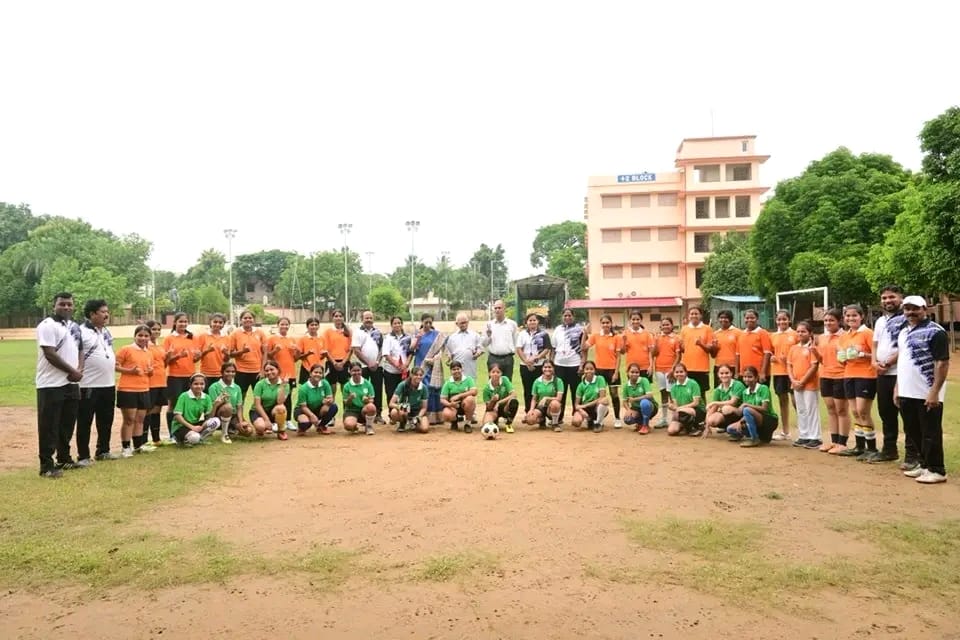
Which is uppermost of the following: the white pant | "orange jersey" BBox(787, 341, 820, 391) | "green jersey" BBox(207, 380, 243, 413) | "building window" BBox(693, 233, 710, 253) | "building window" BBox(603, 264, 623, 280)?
"building window" BBox(693, 233, 710, 253)

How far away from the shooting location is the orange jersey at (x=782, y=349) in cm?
894

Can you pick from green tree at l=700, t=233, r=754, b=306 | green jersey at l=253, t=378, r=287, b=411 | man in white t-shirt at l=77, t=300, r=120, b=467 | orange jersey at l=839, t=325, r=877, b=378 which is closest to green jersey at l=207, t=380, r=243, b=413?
green jersey at l=253, t=378, r=287, b=411

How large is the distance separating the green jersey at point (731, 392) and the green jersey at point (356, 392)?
15.6 ft

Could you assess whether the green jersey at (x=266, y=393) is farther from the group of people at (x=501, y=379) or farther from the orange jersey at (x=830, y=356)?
the orange jersey at (x=830, y=356)

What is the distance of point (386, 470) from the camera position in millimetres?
7363

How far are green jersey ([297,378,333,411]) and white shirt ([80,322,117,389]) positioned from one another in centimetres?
255

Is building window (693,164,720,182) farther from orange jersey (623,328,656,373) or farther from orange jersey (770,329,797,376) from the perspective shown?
orange jersey (770,329,797,376)

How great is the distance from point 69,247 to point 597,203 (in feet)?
178

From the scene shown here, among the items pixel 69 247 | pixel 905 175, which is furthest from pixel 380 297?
pixel 905 175

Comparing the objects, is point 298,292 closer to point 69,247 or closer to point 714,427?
point 69,247

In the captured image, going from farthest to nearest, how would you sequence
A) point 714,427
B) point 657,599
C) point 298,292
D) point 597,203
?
point 298,292 < point 597,203 < point 714,427 < point 657,599

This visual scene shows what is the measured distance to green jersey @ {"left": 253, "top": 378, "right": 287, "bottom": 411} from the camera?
965cm

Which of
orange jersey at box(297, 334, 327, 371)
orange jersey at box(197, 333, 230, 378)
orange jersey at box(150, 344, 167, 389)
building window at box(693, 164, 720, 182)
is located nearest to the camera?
orange jersey at box(150, 344, 167, 389)

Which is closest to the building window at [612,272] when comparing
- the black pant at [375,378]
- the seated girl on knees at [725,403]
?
the black pant at [375,378]
